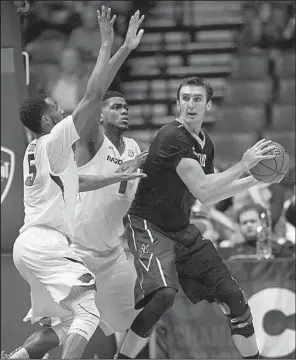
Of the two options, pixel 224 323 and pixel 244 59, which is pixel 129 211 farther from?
pixel 244 59

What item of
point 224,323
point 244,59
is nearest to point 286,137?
point 244,59

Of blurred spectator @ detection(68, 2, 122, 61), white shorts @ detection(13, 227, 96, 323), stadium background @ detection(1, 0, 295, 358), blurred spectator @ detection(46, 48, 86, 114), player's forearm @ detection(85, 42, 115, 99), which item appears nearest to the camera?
player's forearm @ detection(85, 42, 115, 99)

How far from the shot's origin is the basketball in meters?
6.30

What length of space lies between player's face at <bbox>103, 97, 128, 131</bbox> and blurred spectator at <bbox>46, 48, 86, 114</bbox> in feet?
15.4

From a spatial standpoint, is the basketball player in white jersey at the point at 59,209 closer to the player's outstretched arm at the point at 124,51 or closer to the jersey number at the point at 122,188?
the player's outstretched arm at the point at 124,51

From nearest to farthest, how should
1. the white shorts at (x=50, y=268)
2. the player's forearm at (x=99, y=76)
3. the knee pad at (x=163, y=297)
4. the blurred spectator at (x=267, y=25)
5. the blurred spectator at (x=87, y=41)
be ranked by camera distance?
the player's forearm at (x=99, y=76) < the white shorts at (x=50, y=268) < the knee pad at (x=163, y=297) < the blurred spectator at (x=87, y=41) < the blurred spectator at (x=267, y=25)

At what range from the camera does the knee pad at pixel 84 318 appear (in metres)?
5.86

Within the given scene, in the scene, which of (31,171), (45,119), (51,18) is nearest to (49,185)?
(31,171)

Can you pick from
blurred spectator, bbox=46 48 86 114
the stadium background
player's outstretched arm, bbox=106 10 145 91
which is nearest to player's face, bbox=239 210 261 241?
the stadium background

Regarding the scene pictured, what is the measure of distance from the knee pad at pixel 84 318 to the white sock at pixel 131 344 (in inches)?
24.6

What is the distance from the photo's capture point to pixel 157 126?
13.1 metres

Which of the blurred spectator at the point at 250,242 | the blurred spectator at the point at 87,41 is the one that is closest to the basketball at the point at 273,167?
the blurred spectator at the point at 250,242

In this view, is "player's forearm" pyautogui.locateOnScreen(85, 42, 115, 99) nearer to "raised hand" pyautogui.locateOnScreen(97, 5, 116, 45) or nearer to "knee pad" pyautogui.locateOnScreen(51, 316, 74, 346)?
"raised hand" pyautogui.locateOnScreen(97, 5, 116, 45)

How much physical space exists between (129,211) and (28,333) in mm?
1744
